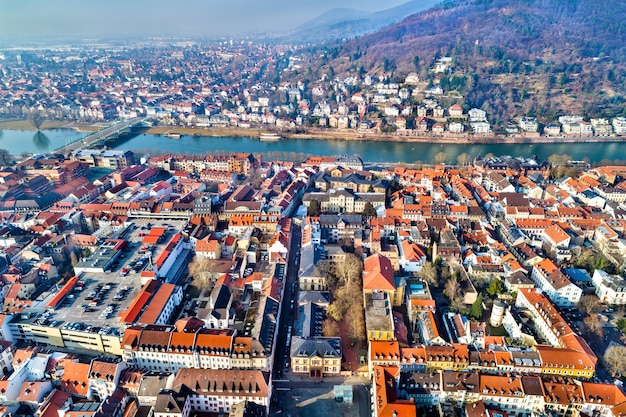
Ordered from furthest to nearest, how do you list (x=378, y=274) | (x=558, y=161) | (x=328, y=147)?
(x=328, y=147)
(x=558, y=161)
(x=378, y=274)

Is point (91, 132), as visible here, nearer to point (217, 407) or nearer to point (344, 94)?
point (344, 94)

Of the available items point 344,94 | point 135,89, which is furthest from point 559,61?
point 135,89

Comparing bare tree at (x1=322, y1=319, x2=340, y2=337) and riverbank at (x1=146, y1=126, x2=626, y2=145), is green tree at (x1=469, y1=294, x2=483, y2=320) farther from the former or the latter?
riverbank at (x1=146, y1=126, x2=626, y2=145)

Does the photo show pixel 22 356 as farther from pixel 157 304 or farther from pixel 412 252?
pixel 412 252

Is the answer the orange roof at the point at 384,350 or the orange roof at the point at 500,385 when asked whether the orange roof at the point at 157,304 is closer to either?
the orange roof at the point at 384,350

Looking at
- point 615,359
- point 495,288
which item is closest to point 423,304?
point 495,288
